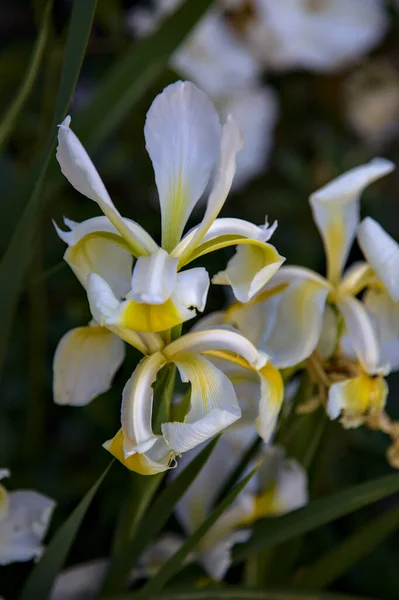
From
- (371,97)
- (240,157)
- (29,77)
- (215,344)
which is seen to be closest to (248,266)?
(215,344)

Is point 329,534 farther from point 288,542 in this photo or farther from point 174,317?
point 174,317

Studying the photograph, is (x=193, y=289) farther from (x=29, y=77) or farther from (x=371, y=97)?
(x=371, y=97)

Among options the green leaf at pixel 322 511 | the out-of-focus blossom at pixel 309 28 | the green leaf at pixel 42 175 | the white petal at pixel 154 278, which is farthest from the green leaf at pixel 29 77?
the out-of-focus blossom at pixel 309 28

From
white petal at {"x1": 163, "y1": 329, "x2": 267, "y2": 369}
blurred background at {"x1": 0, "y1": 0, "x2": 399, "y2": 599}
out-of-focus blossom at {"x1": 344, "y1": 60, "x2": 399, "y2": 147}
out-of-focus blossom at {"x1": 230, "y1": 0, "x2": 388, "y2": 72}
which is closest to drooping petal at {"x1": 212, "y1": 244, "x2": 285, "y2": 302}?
white petal at {"x1": 163, "y1": 329, "x2": 267, "y2": 369}

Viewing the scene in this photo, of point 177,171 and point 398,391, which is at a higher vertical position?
point 177,171

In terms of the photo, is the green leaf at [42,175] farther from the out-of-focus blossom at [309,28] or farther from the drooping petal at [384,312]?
the out-of-focus blossom at [309,28]

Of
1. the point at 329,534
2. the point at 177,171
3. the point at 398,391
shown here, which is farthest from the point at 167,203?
the point at 398,391
